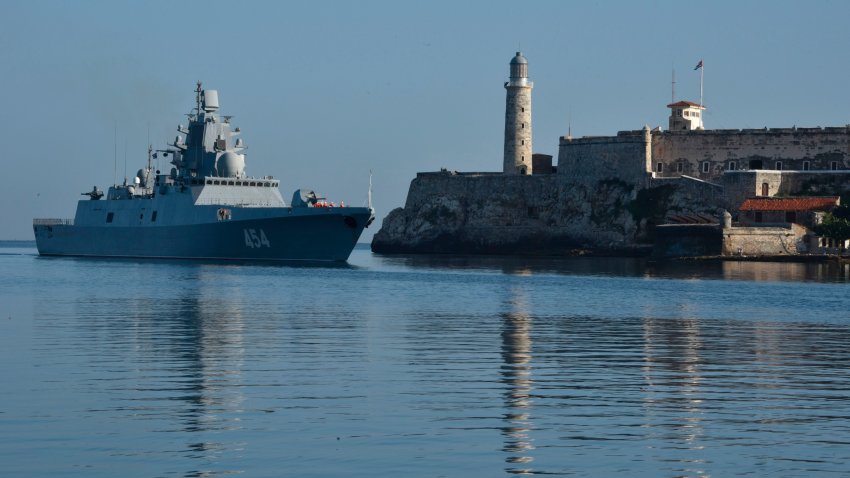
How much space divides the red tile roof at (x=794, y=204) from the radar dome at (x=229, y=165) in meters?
28.1

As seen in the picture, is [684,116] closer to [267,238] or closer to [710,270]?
[710,270]

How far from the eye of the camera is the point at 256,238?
6031cm

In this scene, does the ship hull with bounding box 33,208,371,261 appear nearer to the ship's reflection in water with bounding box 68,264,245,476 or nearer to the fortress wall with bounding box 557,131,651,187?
the fortress wall with bounding box 557,131,651,187

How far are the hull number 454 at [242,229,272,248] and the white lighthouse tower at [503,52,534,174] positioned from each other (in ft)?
91.8

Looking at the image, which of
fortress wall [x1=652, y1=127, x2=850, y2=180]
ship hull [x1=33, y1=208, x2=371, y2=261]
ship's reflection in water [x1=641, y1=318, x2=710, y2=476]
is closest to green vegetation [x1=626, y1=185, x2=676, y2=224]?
fortress wall [x1=652, y1=127, x2=850, y2=180]

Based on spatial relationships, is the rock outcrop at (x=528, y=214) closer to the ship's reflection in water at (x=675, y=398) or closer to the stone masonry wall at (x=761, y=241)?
the stone masonry wall at (x=761, y=241)

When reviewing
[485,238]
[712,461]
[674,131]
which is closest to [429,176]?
[485,238]

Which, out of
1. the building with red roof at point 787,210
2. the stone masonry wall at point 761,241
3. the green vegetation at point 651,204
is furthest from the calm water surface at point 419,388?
the green vegetation at point 651,204

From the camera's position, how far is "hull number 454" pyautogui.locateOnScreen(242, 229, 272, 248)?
6001cm

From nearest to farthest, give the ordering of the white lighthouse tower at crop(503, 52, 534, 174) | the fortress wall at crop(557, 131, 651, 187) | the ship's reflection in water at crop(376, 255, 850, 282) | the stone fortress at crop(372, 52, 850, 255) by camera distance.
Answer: the ship's reflection in water at crop(376, 255, 850, 282) → the stone fortress at crop(372, 52, 850, 255) → the fortress wall at crop(557, 131, 651, 187) → the white lighthouse tower at crop(503, 52, 534, 174)

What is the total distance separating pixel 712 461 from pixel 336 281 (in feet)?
111

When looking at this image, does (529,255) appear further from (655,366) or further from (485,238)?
(655,366)

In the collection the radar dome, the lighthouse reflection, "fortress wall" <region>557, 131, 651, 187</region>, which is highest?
"fortress wall" <region>557, 131, 651, 187</region>

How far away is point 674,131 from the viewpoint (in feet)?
266
